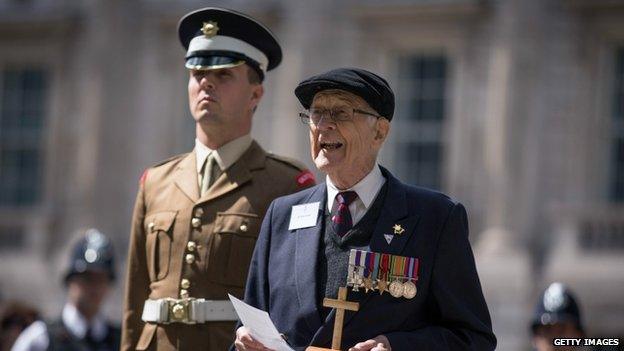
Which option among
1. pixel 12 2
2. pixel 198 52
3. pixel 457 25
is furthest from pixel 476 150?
pixel 198 52

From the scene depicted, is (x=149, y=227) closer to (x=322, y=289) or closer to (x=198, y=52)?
(x=198, y=52)

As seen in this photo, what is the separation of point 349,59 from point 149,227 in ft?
48.0

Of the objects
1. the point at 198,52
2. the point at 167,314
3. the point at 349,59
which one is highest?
the point at 349,59

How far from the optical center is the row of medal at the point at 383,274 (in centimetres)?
507

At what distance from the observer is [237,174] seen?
Result: 6324 millimetres

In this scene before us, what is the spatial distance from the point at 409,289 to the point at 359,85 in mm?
679

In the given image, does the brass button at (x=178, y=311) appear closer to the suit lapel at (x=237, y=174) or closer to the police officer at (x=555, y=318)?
the suit lapel at (x=237, y=174)

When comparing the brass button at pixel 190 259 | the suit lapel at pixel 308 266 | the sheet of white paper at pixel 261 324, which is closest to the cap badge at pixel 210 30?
the brass button at pixel 190 259

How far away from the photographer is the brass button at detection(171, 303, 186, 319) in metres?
6.14

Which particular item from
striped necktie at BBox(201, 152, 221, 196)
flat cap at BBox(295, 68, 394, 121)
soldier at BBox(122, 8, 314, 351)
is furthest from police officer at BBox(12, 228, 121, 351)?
flat cap at BBox(295, 68, 394, 121)

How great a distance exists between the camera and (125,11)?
2245 cm

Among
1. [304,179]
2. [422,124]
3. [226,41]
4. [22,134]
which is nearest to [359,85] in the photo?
[304,179]

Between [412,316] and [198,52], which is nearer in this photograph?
[412,316]

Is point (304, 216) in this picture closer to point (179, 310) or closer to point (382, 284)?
point (382, 284)
